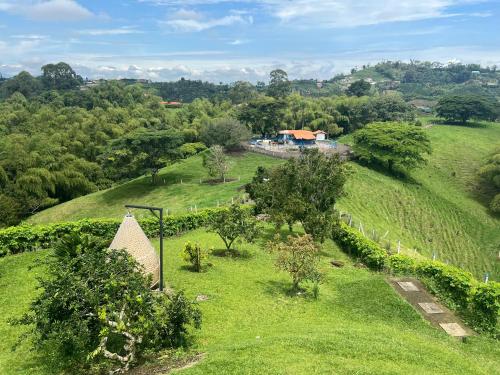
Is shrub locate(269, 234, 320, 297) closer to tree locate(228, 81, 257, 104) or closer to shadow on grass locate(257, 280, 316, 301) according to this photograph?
shadow on grass locate(257, 280, 316, 301)

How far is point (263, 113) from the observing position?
86.2 meters

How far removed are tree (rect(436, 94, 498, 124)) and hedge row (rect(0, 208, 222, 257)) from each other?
297 ft

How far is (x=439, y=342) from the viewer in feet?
51.5

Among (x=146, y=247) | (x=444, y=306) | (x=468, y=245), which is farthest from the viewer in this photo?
(x=468, y=245)

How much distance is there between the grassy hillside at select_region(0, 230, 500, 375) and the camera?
40.9ft

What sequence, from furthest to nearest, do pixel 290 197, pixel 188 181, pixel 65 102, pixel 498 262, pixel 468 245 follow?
1. pixel 65 102
2. pixel 188 181
3. pixel 468 245
4. pixel 498 262
5. pixel 290 197

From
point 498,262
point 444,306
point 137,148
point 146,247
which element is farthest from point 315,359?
point 137,148

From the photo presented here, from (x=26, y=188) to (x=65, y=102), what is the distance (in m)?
73.8

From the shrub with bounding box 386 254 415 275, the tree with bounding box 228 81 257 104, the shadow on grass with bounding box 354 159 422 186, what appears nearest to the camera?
the shrub with bounding box 386 254 415 275

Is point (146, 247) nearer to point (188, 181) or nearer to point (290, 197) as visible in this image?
point (290, 197)

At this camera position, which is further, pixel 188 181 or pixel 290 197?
pixel 188 181

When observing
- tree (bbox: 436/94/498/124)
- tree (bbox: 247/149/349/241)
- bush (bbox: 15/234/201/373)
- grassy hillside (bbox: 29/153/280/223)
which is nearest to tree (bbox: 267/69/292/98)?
tree (bbox: 436/94/498/124)

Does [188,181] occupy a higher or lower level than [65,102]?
lower

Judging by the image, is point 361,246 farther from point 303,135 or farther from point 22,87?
point 22,87
